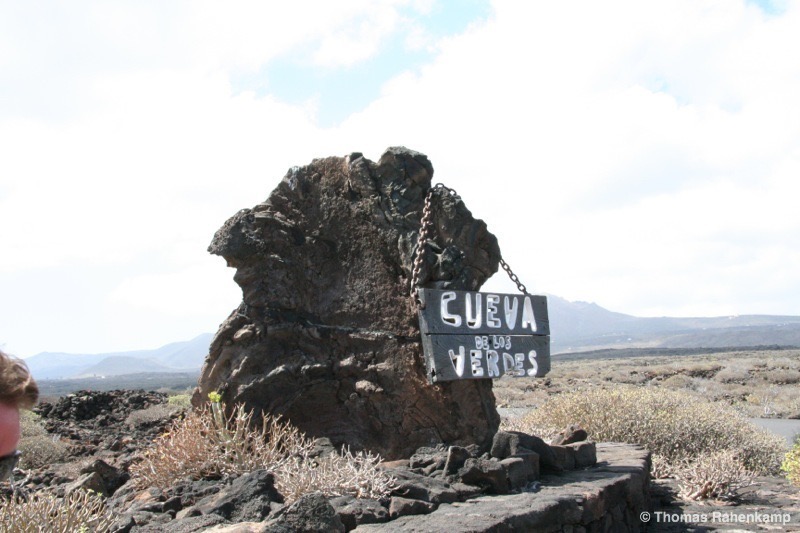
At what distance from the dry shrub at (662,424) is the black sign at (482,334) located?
4007 mm

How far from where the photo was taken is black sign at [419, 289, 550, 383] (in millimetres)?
7148

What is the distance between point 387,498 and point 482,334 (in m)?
2.25

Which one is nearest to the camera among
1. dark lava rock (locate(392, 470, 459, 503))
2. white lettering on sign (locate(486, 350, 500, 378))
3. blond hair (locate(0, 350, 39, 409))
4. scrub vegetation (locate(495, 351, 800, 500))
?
blond hair (locate(0, 350, 39, 409))

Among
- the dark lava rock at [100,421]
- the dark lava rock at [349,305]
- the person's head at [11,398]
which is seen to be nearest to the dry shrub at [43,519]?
the person's head at [11,398]

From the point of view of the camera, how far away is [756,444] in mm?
12219

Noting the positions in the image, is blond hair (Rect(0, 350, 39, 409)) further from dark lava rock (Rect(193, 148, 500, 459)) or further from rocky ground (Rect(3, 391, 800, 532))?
dark lava rock (Rect(193, 148, 500, 459))

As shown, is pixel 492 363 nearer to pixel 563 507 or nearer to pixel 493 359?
pixel 493 359

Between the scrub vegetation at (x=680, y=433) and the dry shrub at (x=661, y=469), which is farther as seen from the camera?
the dry shrub at (x=661, y=469)

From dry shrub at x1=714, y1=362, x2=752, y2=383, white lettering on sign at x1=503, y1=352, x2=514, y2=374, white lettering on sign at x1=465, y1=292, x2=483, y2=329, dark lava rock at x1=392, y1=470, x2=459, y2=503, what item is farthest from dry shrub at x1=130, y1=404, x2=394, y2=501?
dry shrub at x1=714, y1=362, x2=752, y2=383

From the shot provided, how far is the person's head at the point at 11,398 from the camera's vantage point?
2.60 meters

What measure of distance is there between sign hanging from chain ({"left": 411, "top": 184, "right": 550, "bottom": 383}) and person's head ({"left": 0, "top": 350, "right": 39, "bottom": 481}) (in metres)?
4.68

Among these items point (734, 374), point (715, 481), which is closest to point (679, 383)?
point (734, 374)

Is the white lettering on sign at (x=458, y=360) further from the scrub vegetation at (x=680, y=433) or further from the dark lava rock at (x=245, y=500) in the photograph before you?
the scrub vegetation at (x=680, y=433)

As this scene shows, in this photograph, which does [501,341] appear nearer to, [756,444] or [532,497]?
[532,497]
